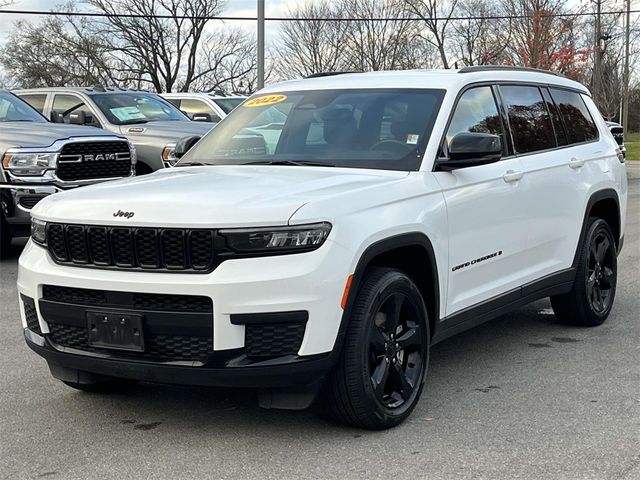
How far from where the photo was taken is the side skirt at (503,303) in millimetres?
4938

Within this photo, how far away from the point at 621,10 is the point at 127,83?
1114 inches

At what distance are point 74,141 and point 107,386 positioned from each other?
18.3ft

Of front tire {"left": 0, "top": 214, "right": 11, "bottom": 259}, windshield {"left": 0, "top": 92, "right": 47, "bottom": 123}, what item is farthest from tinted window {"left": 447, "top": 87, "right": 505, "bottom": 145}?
windshield {"left": 0, "top": 92, "right": 47, "bottom": 123}

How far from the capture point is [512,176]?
213 inches

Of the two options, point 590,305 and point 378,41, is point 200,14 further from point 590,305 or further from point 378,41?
point 590,305

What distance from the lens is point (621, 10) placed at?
43125 millimetres

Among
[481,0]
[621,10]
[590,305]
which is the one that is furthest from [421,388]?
[481,0]

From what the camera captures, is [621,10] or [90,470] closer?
[90,470]

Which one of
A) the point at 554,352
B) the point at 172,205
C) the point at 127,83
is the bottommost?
the point at 554,352

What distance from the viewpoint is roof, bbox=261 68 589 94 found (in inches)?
210

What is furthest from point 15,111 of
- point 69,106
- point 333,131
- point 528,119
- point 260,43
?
point 260,43

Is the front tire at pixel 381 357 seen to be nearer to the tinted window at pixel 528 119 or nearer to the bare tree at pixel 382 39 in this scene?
the tinted window at pixel 528 119

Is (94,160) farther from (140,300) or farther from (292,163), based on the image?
(140,300)

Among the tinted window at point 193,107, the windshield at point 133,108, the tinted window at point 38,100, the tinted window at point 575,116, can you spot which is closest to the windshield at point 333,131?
the tinted window at point 575,116
